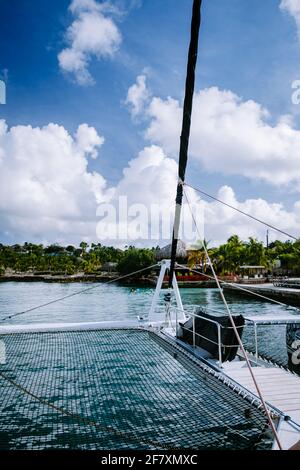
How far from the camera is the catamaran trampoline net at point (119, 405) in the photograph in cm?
475

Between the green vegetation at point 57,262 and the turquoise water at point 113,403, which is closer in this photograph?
the turquoise water at point 113,403

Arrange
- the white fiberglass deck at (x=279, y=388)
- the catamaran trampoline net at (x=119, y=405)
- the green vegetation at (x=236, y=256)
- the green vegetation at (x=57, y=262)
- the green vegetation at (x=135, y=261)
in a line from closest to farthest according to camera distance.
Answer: the white fiberglass deck at (x=279, y=388) < the catamaran trampoline net at (x=119, y=405) < the green vegetation at (x=236, y=256) < the green vegetation at (x=135, y=261) < the green vegetation at (x=57, y=262)

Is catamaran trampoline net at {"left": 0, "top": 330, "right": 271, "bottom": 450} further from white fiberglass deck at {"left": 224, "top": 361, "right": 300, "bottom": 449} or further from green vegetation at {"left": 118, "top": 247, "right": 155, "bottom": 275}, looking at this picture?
green vegetation at {"left": 118, "top": 247, "right": 155, "bottom": 275}

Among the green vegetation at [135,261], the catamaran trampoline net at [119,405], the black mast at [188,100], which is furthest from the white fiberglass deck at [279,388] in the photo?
the green vegetation at [135,261]

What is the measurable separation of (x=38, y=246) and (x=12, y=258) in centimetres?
3457

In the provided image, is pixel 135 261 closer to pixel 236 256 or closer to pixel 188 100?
pixel 236 256

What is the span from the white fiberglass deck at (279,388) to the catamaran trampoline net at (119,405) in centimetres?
34

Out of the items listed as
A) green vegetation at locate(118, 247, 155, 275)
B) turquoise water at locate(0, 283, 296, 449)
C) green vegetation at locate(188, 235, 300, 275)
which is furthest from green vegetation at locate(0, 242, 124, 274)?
turquoise water at locate(0, 283, 296, 449)

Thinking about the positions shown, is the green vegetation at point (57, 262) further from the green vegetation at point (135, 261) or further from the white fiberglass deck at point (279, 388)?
the white fiberglass deck at point (279, 388)

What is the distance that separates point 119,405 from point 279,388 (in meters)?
2.81

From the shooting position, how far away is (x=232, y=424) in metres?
5.07

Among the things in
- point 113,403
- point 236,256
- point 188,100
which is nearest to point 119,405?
point 113,403

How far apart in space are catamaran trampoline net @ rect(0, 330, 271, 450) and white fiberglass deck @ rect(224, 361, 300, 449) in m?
0.34
